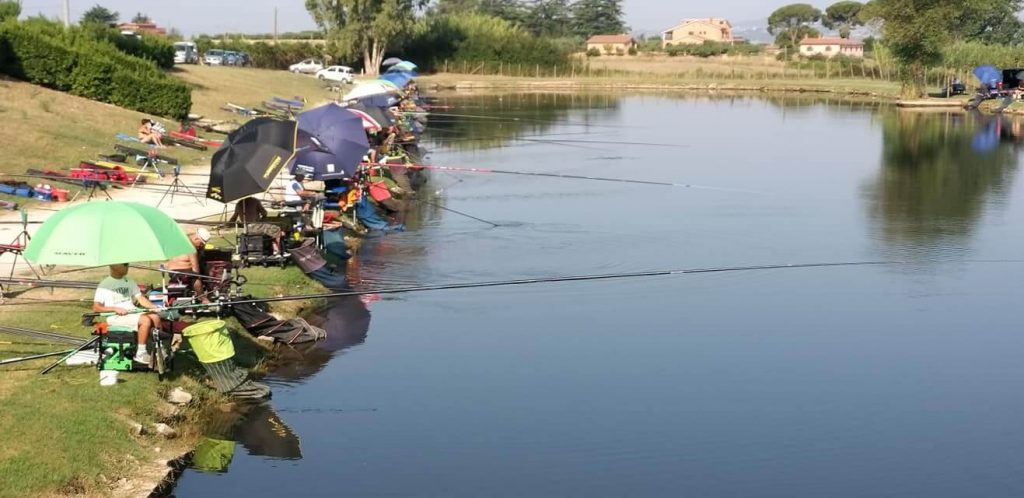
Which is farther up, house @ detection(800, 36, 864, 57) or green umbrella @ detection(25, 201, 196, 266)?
house @ detection(800, 36, 864, 57)

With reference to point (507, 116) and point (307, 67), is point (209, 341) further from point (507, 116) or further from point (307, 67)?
point (307, 67)

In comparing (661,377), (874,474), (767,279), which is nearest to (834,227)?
(767,279)

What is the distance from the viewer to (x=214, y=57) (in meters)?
72.4

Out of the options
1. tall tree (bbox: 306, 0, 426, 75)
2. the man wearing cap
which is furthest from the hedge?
tall tree (bbox: 306, 0, 426, 75)

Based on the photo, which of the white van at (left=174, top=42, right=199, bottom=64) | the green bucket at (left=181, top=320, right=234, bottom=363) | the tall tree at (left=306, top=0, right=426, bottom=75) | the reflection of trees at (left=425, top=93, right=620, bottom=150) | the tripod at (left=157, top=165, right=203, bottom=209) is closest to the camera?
the green bucket at (left=181, top=320, right=234, bottom=363)

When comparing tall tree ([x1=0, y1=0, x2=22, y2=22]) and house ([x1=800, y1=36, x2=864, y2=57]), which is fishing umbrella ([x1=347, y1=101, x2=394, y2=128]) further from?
house ([x1=800, y1=36, x2=864, y2=57])

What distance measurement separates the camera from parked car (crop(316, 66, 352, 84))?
70938 mm

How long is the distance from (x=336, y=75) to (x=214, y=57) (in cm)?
733

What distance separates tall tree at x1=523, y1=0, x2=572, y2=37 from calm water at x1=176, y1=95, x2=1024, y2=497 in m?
125

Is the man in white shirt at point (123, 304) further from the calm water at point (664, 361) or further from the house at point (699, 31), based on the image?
the house at point (699, 31)

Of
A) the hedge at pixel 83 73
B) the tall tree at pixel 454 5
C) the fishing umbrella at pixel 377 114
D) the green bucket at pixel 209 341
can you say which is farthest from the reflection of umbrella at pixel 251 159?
the tall tree at pixel 454 5

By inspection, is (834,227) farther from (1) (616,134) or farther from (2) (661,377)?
(1) (616,134)

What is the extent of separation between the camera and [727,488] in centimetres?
1201

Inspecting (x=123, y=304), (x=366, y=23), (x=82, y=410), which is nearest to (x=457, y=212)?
(x=123, y=304)
